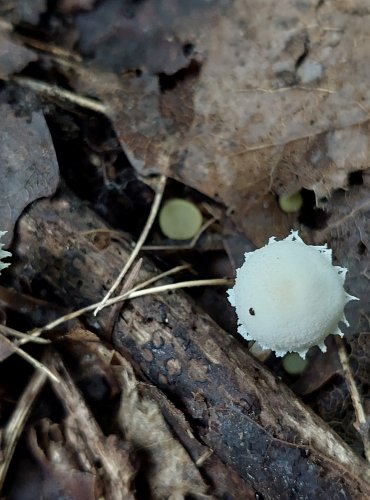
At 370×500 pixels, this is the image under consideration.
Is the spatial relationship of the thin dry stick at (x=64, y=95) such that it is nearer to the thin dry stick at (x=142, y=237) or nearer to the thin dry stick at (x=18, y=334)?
the thin dry stick at (x=142, y=237)

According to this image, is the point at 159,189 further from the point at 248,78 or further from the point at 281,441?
the point at 281,441

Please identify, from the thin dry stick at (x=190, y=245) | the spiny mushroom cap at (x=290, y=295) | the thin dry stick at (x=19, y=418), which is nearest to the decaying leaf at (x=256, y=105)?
the thin dry stick at (x=190, y=245)

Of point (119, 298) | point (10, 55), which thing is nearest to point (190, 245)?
point (119, 298)

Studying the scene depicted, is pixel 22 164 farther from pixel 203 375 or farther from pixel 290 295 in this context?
pixel 290 295

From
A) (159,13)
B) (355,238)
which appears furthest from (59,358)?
(159,13)

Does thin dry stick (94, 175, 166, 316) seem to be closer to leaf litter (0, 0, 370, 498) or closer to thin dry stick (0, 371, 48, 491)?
leaf litter (0, 0, 370, 498)
